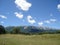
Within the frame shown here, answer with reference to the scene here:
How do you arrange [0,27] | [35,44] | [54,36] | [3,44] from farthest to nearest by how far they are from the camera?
[0,27], [54,36], [35,44], [3,44]

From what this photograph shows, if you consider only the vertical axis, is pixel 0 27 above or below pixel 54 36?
above

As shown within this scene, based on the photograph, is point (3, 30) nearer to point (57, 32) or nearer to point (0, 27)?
point (0, 27)

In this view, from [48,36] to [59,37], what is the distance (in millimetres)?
1094

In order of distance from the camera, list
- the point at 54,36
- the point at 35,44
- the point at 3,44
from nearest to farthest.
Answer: the point at 3,44
the point at 35,44
the point at 54,36

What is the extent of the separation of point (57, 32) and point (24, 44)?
5.94 metres

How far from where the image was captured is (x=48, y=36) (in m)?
13.1

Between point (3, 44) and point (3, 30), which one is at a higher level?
point (3, 30)

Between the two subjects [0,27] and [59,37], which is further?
[0,27]

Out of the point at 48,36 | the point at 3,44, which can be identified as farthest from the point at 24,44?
the point at 48,36

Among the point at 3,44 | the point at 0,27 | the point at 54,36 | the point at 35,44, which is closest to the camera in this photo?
the point at 3,44

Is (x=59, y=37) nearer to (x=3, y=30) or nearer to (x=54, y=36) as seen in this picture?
(x=54, y=36)

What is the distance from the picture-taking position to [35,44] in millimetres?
8922

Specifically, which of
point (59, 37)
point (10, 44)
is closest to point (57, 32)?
point (59, 37)

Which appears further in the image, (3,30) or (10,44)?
(3,30)
